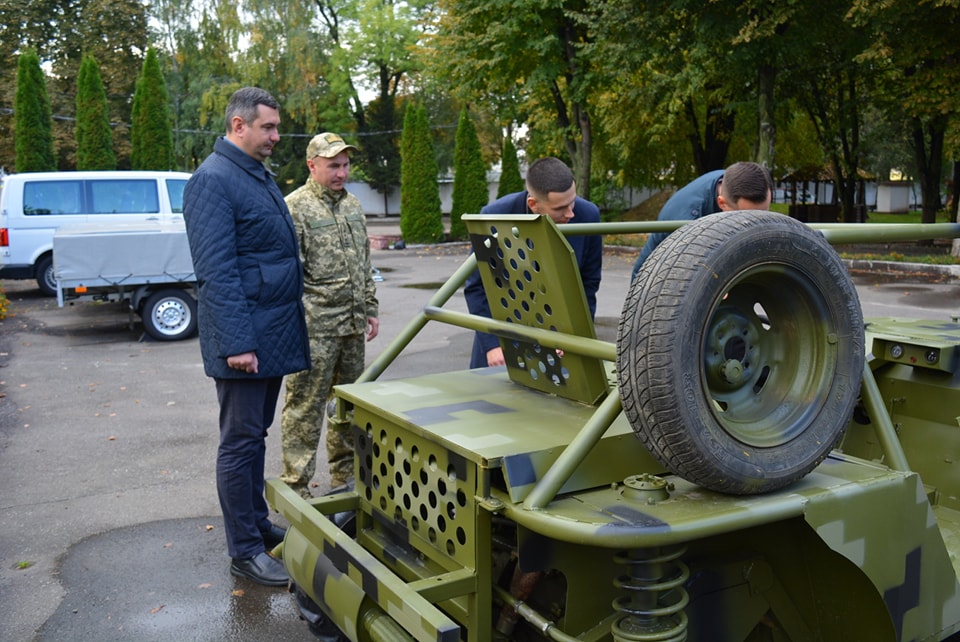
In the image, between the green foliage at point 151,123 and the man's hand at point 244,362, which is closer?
the man's hand at point 244,362

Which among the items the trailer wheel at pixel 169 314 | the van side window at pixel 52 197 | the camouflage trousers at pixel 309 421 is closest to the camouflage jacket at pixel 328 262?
the camouflage trousers at pixel 309 421

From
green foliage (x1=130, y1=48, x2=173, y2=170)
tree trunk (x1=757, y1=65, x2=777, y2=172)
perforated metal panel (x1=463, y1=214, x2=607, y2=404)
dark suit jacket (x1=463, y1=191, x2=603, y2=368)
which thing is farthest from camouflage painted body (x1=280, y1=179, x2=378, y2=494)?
green foliage (x1=130, y1=48, x2=173, y2=170)

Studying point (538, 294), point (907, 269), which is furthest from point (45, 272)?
point (907, 269)

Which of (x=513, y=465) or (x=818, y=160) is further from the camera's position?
(x=818, y=160)

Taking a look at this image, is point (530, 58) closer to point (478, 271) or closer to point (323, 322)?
point (323, 322)

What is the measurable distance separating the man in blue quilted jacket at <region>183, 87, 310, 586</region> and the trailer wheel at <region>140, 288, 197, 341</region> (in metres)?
7.04

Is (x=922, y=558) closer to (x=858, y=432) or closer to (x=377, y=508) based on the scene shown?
(x=858, y=432)

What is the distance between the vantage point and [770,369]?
2.38 m

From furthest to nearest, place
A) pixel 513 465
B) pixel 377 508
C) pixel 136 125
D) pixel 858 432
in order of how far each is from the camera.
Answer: pixel 136 125
pixel 858 432
pixel 377 508
pixel 513 465

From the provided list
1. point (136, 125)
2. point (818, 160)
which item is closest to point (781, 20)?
point (818, 160)

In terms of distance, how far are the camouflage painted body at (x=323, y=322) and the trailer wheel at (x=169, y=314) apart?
6464 millimetres

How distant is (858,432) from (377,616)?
2032 mm

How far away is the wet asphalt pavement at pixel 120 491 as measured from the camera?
3.73 m

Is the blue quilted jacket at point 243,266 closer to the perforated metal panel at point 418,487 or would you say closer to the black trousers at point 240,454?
the black trousers at point 240,454
